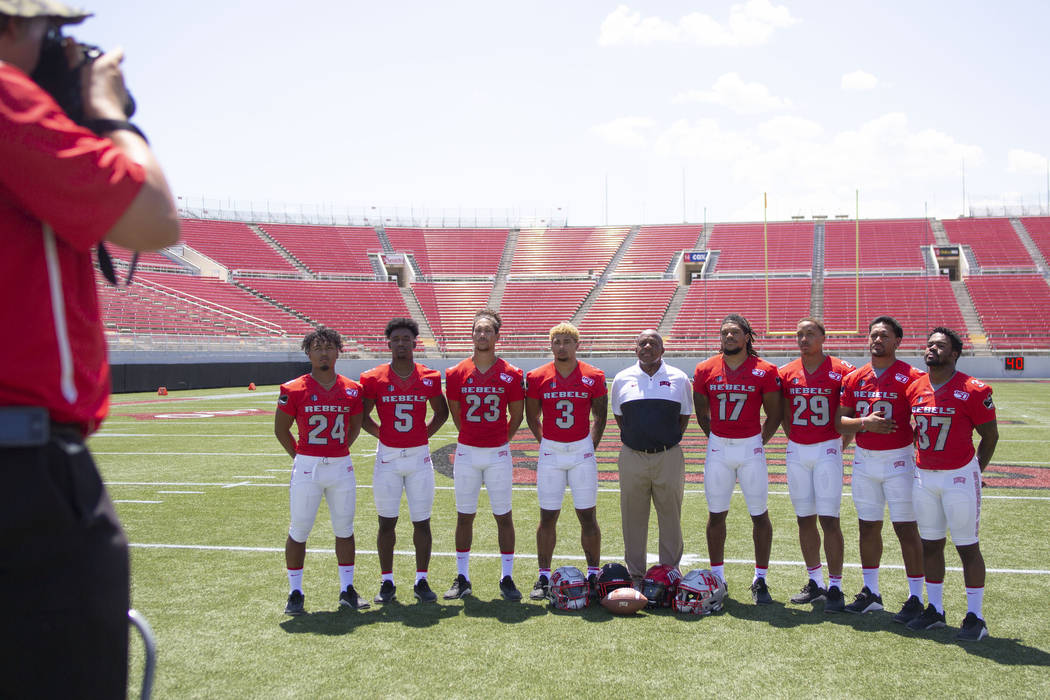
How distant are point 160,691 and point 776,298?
3863 centimetres

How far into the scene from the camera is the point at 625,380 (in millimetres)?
6137

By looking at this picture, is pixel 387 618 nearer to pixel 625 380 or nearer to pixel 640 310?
pixel 625 380

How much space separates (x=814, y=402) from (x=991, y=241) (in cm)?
4442

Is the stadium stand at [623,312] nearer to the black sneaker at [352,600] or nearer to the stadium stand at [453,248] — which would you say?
the stadium stand at [453,248]

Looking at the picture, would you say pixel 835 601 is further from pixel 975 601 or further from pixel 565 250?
pixel 565 250

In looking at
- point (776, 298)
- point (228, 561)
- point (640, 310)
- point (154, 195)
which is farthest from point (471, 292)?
point (154, 195)

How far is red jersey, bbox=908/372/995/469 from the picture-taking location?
16.2 feet

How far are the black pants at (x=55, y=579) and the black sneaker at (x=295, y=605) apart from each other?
412cm

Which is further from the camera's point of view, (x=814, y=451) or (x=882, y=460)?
(x=814, y=451)

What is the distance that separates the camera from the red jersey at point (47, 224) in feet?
4.08

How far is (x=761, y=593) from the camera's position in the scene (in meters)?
5.48

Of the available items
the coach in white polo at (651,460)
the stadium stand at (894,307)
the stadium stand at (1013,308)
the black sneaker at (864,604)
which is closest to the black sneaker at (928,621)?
the black sneaker at (864,604)

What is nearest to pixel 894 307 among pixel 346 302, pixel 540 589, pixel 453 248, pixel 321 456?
pixel 453 248

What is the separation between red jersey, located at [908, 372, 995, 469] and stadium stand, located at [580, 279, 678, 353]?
30949mm
